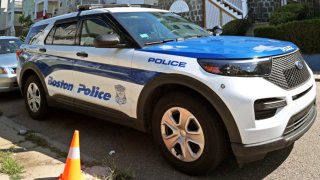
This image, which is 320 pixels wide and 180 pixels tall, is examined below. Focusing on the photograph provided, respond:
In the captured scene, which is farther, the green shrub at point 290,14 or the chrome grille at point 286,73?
the green shrub at point 290,14

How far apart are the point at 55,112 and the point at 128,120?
2.77m

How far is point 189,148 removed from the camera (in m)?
3.85

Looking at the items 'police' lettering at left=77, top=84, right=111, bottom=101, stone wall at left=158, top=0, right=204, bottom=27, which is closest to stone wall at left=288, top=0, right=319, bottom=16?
stone wall at left=158, top=0, right=204, bottom=27

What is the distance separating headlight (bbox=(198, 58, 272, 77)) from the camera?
345 cm

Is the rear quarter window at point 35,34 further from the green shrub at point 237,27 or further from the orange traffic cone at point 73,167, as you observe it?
the green shrub at point 237,27

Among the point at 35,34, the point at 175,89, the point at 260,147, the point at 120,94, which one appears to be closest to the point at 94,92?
the point at 120,94

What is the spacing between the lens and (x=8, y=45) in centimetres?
990

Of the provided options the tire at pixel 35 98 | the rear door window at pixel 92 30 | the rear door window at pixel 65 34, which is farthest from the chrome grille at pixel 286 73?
the tire at pixel 35 98

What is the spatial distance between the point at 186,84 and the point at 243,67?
580 millimetres

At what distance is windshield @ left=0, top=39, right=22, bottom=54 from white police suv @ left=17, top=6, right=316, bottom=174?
474cm

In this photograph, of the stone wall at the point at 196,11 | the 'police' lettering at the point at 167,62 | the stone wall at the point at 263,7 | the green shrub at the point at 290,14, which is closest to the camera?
the 'police' lettering at the point at 167,62

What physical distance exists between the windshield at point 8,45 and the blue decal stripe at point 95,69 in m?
4.00

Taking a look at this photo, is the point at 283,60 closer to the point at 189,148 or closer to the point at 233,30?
the point at 189,148

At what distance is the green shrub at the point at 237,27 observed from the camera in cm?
1433
